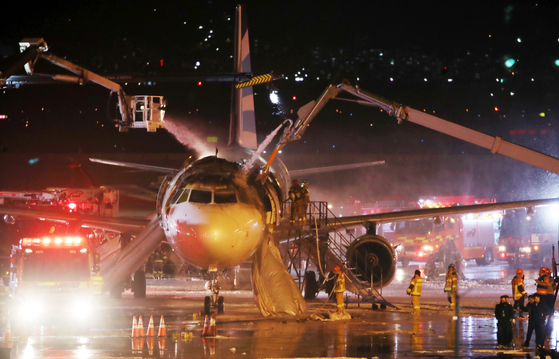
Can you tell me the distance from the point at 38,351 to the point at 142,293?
1387 centimetres

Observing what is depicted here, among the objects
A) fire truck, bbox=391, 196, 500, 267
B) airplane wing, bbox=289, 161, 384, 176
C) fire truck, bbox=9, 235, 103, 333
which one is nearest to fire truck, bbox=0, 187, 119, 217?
fire truck, bbox=9, 235, 103, 333

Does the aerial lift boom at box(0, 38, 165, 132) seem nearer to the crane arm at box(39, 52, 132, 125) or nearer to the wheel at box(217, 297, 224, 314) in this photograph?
the crane arm at box(39, 52, 132, 125)

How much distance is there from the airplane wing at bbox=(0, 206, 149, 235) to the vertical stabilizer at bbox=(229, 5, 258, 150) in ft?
15.2

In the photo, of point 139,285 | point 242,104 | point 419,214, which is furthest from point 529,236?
point 139,285

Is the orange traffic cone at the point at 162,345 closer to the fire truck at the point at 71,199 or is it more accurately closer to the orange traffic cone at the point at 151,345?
the orange traffic cone at the point at 151,345

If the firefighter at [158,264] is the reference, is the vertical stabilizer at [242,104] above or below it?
above

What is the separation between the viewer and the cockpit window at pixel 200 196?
1570 cm

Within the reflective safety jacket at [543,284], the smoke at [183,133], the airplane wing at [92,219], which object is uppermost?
the smoke at [183,133]

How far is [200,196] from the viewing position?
1578 centimetres

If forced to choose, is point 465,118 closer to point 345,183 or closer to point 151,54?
point 345,183

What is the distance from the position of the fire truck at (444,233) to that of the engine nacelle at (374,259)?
17.7 m

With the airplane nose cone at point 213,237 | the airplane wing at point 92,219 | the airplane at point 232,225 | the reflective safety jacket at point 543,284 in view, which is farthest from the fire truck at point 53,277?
the reflective safety jacket at point 543,284

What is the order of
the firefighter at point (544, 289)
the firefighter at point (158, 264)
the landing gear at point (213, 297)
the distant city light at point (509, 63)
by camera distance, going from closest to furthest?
the firefighter at point (544, 289)
the distant city light at point (509, 63)
the landing gear at point (213, 297)
the firefighter at point (158, 264)

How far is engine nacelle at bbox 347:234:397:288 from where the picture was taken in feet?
72.7
